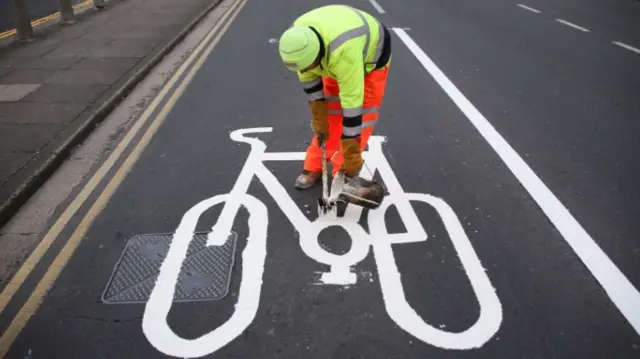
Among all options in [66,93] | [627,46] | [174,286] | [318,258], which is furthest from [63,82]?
[627,46]

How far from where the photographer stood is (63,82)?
7754mm

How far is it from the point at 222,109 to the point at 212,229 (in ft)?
10.5

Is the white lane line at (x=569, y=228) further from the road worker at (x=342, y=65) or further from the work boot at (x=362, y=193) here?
the road worker at (x=342, y=65)

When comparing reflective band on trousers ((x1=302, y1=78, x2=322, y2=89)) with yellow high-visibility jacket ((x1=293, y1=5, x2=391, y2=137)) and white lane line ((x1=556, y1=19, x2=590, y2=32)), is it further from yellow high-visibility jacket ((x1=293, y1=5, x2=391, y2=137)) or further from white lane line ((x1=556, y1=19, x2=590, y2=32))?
white lane line ((x1=556, y1=19, x2=590, y2=32))

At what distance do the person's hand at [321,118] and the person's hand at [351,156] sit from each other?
0.39 m

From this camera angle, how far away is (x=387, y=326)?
3.24 meters

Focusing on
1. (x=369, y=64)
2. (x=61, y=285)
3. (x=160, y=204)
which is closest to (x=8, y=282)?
(x=61, y=285)

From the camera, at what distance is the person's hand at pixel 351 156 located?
13.5ft

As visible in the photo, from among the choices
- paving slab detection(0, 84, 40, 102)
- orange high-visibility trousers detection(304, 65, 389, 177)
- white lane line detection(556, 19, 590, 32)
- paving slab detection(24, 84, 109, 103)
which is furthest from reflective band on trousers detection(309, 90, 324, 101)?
white lane line detection(556, 19, 590, 32)

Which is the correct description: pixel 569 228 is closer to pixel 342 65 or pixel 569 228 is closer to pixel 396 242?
pixel 396 242

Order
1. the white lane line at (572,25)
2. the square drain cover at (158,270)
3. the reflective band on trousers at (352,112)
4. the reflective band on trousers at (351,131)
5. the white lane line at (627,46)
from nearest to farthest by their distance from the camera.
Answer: the square drain cover at (158,270) → the reflective band on trousers at (352,112) → the reflective band on trousers at (351,131) → the white lane line at (627,46) → the white lane line at (572,25)

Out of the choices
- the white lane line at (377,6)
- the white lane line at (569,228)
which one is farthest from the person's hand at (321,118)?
the white lane line at (377,6)

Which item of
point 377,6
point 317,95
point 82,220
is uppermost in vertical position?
point 317,95

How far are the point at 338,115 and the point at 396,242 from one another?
4.36ft
